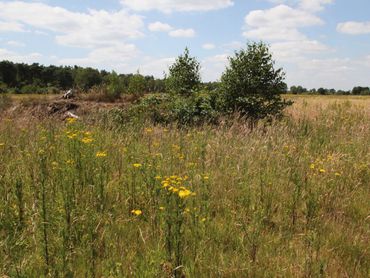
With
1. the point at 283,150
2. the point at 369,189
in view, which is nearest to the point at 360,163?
the point at 369,189

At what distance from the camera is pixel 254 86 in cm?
1064

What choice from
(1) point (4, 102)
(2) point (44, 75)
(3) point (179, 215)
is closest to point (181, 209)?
(3) point (179, 215)

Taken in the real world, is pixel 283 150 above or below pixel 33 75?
below

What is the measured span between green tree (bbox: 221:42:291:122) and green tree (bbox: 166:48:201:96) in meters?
2.30

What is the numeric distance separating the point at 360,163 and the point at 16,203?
15.9 feet

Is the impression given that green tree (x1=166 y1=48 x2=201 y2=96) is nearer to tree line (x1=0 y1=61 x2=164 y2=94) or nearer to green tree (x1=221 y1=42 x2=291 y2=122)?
green tree (x1=221 y1=42 x2=291 y2=122)

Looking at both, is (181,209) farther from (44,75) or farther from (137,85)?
(44,75)

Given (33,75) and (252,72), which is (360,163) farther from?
(33,75)

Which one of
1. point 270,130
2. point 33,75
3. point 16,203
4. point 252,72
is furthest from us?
point 33,75

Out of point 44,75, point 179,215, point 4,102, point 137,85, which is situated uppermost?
point 44,75

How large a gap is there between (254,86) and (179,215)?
27.8 feet

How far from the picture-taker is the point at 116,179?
171 inches

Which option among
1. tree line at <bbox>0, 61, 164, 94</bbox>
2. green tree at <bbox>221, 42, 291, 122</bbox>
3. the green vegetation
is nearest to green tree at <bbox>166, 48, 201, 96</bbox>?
green tree at <bbox>221, 42, 291, 122</bbox>

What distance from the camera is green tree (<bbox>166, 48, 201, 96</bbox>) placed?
1299 centimetres
